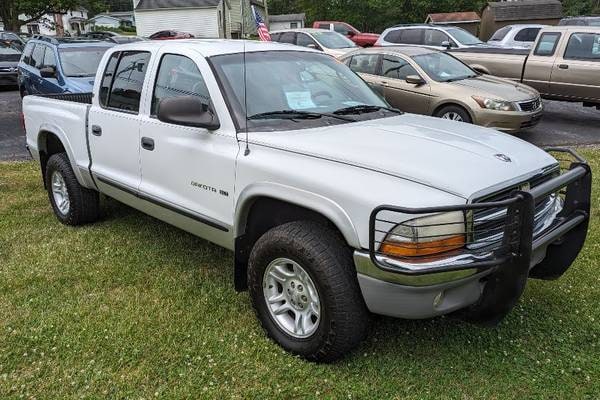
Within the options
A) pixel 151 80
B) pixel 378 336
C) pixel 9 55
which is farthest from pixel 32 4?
pixel 378 336

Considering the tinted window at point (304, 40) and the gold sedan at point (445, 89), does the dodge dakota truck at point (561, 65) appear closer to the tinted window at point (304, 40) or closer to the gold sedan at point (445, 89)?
the gold sedan at point (445, 89)

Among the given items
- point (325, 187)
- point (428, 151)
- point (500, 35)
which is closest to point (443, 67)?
point (428, 151)

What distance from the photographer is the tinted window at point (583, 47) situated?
10289 mm

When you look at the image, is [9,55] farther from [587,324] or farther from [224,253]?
[587,324]

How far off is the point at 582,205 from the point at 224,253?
2.81m

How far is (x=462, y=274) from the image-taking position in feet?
8.69

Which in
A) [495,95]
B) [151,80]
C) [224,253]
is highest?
[151,80]

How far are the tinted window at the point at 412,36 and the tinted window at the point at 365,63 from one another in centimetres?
552

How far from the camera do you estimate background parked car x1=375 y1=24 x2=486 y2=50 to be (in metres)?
14.5

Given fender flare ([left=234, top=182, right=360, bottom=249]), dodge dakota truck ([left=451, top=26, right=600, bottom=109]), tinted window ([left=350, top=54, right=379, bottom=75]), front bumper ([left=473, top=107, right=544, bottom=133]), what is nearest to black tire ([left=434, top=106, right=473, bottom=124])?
front bumper ([left=473, top=107, right=544, bottom=133])

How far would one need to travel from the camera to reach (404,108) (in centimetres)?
945

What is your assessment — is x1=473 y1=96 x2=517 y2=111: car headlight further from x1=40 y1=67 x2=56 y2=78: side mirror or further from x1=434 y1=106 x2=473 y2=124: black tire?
x1=40 y1=67 x2=56 y2=78: side mirror

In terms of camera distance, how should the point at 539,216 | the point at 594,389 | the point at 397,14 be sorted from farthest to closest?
the point at 397,14
the point at 539,216
the point at 594,389

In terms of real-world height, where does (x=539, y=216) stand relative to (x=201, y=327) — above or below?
above
